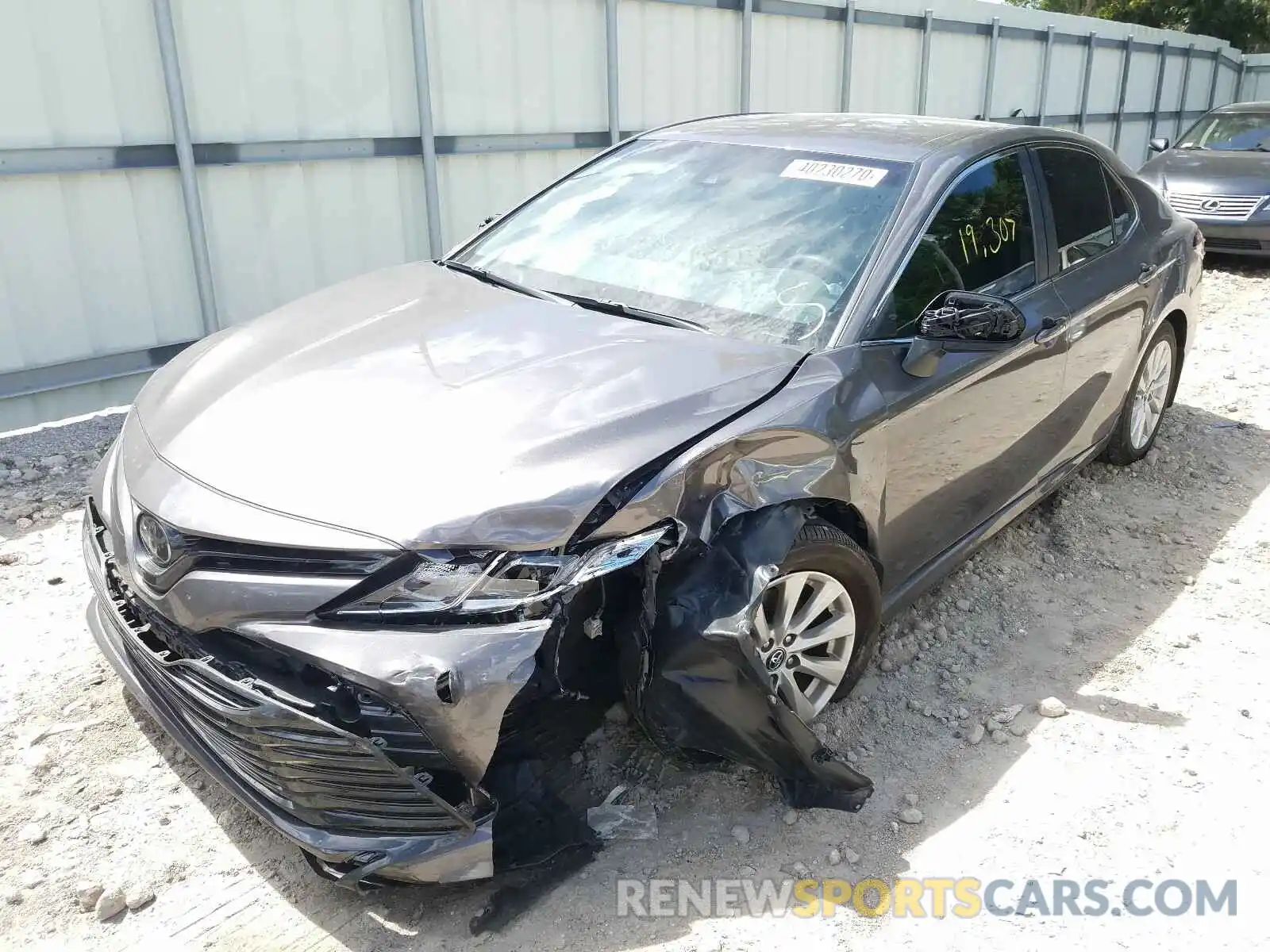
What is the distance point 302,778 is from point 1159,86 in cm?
2005

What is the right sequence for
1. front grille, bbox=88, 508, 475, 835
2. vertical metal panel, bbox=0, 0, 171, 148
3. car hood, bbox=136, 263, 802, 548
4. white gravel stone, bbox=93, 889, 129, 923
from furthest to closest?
1. vertical metal panel, bbox=0, 0, 171, 148
2. white gravel stone, bbox=93, 889, 129, 923
3. car hood, bbox=136, 263, 802, 548
4. front grille, bbox=88, 508, 475, 835

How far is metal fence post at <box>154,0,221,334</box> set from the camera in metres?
5.79

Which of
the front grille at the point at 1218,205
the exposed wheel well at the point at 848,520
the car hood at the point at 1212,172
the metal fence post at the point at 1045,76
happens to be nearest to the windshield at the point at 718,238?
the exposed wheel well at the point at 848,520

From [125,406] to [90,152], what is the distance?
1409mm

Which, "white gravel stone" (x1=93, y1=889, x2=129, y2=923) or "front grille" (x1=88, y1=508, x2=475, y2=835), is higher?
"front grille" (x1=88, y1=508, x2=475, y2=835)

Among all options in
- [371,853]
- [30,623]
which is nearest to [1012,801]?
[371,853]

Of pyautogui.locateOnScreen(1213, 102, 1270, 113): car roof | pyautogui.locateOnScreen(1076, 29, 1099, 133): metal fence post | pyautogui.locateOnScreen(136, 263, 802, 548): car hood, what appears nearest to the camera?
pyautogui.locateOnScreen(136, 263, 802, 548): car hood

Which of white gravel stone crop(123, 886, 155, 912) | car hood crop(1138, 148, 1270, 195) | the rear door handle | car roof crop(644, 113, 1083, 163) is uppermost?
car roof crop(644, 113, 1083, 163)

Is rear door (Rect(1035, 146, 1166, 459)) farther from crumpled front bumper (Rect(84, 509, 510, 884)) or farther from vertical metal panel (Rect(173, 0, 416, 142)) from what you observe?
vertical metal panel (Rect(173, 0, 416, 142))

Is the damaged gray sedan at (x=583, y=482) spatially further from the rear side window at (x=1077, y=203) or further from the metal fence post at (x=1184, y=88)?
the metal fence post at (x=1184, y=88)

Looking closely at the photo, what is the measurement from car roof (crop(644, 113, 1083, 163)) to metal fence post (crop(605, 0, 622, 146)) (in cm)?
450

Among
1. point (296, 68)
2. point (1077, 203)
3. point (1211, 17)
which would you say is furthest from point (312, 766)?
→ point (1211, 17)

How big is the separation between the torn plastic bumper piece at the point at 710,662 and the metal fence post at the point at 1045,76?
46.4 ft

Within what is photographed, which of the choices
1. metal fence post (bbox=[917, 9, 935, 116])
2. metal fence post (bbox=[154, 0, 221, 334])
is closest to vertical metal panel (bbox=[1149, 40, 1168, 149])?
metal fence post (bbox=[917, 9, 935, 116])
